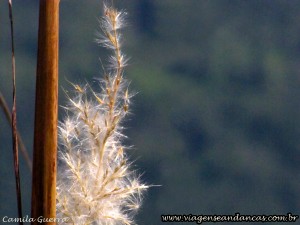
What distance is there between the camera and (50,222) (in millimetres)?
424

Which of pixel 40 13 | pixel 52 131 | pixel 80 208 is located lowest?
pixel 80 208

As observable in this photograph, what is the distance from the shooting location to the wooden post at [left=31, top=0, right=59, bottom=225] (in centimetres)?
42

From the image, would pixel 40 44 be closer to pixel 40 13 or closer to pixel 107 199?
pixel 40 13

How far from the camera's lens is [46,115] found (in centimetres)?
42

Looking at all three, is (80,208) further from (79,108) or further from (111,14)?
(111,14)

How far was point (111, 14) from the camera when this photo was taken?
1.76 ft

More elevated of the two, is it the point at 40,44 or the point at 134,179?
the point at 40,44

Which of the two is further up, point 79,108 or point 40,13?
point 40,13

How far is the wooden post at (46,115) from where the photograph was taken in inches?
16.7

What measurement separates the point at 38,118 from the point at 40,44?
7cm

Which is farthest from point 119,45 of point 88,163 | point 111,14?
point 88,163

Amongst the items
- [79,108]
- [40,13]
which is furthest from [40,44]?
[79,108]

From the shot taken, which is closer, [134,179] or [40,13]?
[40,13]

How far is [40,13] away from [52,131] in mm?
117
